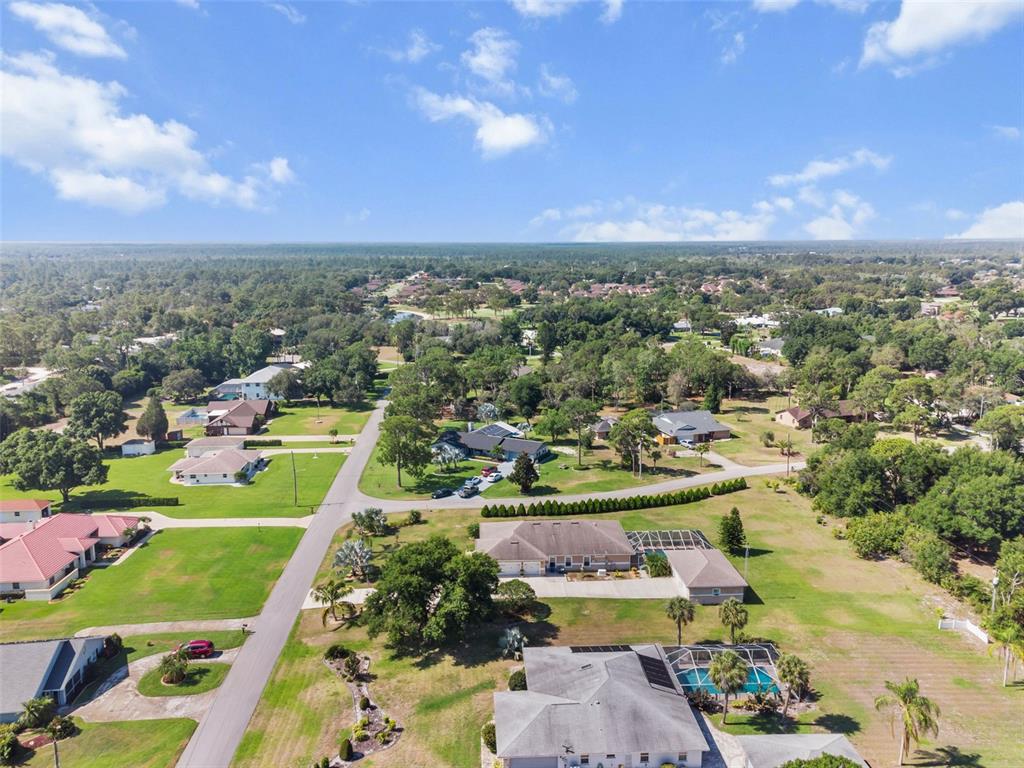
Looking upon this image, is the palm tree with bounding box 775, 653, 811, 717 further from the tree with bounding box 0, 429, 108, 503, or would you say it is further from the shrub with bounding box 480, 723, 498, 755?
the tree with bounding box 0, 429, 108, 503

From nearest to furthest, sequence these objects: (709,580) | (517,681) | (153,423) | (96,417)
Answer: (517,681) → (709,580) → (96,417) → (153,423)

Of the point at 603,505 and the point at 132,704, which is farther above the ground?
the point at 603,505

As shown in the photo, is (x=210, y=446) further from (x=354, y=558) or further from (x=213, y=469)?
(x=354, y=558)

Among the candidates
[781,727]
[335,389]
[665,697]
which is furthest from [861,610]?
[335,389]

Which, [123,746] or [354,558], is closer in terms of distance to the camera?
[123,746]

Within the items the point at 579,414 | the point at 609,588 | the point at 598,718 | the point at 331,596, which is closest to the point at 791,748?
the point at 598,718

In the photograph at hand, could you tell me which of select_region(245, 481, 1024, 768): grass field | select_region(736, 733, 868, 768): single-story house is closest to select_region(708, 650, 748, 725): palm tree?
select_region(736, 733, 868, 768): single-story house

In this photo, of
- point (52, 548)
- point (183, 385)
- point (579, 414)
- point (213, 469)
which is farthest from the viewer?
point (183, 385)
